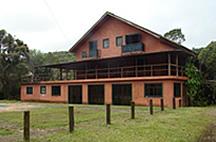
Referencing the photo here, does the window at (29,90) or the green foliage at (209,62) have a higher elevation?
the green foliage at (209,62)

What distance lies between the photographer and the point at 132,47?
79.4ft

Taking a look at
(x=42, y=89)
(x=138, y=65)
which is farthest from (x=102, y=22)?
(x=42, y=89)

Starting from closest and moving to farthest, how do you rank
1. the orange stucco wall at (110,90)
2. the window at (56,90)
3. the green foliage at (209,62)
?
1. the orange stucco wall at (110,90)
2. the green foliage at (209,62)
3. the window at (56,90)

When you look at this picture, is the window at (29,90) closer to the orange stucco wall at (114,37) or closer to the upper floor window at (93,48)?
the orange stucco wall at (114,37)


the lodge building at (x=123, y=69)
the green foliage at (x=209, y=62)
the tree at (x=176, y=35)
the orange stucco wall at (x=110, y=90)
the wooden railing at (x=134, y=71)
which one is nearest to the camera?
the orange stucco wall at (x=110, y=90)

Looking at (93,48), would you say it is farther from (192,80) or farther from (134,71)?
(192,80)

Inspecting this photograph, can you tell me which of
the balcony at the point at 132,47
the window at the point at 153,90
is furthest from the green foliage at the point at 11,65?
the window at the point at 153,90

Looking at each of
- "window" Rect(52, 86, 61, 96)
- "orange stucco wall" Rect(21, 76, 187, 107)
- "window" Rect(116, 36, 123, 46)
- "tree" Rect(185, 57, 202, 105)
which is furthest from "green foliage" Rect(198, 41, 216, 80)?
"window" Rect(52, 86, 61, 96)

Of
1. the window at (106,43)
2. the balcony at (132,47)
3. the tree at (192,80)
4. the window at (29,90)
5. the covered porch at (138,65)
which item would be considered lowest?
the window at (29,90)

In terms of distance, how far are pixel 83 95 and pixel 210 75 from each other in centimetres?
1356

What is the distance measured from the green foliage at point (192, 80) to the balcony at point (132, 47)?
4736 millimetres


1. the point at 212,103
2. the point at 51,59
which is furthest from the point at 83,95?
the point at 51,59

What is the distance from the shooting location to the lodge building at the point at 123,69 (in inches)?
820

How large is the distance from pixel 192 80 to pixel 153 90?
165 inches
